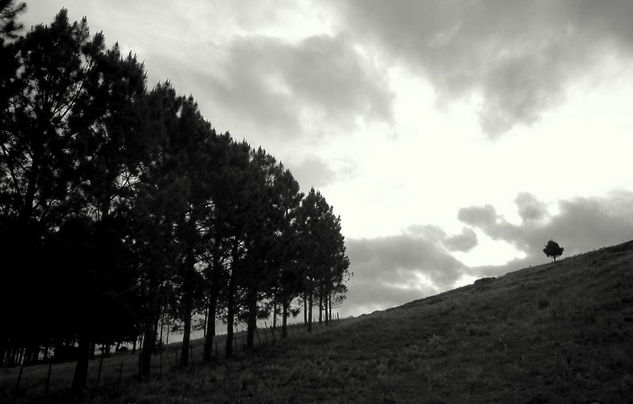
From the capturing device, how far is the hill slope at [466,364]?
12062 millimetres

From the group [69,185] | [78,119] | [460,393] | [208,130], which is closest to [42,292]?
[69,185]

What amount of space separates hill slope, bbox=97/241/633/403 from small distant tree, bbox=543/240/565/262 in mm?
37986

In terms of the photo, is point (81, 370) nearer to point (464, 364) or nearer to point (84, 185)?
point (84, 185)

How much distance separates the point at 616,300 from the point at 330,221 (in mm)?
25562

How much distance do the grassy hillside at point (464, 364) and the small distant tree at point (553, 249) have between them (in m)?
37.6

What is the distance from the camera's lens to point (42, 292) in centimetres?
1060

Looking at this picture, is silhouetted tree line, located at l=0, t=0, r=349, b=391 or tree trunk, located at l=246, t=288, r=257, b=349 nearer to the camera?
silhouetted tree line, located at l=0, t=0, r=349, b=391

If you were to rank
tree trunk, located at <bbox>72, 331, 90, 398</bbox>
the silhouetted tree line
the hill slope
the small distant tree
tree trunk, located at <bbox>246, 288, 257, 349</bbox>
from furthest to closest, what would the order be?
the small distant tree
tree trunk, located at <bbox>246, 288, 257, 349</bbox>
tree trunk, located at <bbox>72, 331, 90, 398</bbox>
the hill slope
the silhouetted tree line

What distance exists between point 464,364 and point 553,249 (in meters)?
55.0

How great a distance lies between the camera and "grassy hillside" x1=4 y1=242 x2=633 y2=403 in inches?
475

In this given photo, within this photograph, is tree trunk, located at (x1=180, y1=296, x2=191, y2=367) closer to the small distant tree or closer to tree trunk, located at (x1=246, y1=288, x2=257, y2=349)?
tree trunk, located at (x1=246, y1=288, x2=257, y2=349)

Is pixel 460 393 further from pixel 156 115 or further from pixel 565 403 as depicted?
pixel 156 115

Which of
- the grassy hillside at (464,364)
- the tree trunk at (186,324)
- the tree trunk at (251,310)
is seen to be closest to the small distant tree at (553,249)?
the grassy hillside at (464,364)

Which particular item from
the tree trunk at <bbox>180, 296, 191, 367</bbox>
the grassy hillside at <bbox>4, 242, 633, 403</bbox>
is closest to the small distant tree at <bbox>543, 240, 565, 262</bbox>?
the grassy hillside at <bbox>4, 242, 633, 403</bbox>
